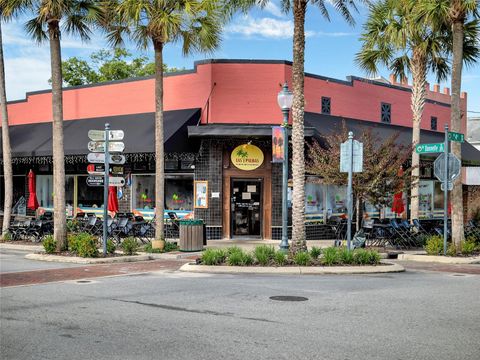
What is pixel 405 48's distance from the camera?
74.3 feet

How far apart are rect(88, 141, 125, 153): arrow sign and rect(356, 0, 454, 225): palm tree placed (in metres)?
9.66

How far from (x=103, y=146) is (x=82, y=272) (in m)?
4.60

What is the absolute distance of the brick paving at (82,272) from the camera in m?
12.9

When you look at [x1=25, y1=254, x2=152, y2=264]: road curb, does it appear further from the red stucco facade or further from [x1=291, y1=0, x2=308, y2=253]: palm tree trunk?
the red stucco facade

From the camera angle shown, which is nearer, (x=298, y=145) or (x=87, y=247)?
(x=298, y=145)

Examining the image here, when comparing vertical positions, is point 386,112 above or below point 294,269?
above

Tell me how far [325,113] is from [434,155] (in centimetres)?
602

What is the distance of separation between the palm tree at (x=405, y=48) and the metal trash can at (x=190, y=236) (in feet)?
24.4

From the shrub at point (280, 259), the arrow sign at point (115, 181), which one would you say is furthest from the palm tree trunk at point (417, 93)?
the arrow sign at point (115, 181)

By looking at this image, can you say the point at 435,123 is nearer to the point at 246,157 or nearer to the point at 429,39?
the point at 429,39

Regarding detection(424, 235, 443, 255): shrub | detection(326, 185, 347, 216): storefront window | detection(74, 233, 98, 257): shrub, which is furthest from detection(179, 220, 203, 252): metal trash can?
detection(326, 185, 347, 216): storefront window

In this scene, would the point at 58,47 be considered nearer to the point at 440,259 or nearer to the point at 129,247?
the point at 129,247

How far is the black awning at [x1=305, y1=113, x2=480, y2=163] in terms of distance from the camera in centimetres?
2383

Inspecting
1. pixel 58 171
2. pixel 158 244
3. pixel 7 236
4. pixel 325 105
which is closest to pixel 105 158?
pixel 58 171
